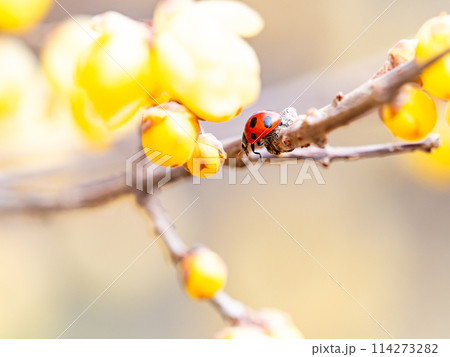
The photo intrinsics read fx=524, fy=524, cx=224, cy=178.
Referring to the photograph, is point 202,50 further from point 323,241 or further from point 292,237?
point 323,241

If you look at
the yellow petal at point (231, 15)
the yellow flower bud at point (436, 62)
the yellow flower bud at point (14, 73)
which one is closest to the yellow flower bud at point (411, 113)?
the yellow flower bud at point (436, 62)

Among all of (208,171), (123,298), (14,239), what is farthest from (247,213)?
(208,171)

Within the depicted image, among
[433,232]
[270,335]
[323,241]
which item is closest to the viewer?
[270,335]

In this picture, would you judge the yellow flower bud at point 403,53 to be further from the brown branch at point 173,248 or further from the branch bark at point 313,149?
the brown branch at point 173,248

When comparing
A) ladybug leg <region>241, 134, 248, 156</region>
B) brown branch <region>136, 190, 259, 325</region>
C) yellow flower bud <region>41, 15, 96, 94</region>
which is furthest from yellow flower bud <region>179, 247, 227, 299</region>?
yellow flower bud <region>41, 15, 96, 94</region>

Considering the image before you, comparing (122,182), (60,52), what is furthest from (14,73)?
(122,182)

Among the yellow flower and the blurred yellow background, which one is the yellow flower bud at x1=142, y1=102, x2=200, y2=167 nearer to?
the yellow flower
